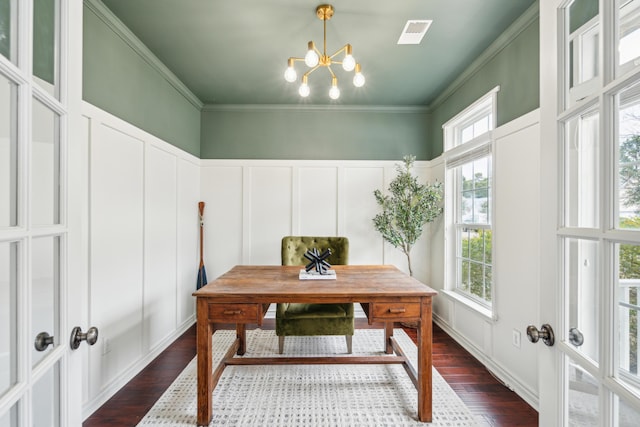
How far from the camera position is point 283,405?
2018 millimetres

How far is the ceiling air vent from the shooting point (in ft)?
7.34

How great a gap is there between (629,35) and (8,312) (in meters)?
1.52

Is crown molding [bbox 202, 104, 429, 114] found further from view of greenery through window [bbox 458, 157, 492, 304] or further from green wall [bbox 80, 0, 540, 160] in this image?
view of greenery through window [bbox 458, 157, 492, 304]

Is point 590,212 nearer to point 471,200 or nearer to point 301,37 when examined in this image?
point 301,37

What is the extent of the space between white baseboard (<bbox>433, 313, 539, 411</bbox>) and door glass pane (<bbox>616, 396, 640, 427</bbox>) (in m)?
1.75

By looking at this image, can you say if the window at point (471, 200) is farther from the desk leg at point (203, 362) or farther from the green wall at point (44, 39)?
the green wall at point (44, 39)

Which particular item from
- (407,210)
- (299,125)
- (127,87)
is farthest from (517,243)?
(127,87)

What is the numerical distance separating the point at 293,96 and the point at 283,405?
3.19 meters

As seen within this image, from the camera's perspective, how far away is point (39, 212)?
0.76 m

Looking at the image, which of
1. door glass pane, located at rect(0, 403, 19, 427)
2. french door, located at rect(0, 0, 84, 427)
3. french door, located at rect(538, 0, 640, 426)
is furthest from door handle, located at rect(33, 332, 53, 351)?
french door, located at rect(538, 0, 640, 426)

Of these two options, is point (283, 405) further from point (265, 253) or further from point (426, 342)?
point (265, 253)

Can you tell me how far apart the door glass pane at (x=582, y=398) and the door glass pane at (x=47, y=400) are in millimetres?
1349

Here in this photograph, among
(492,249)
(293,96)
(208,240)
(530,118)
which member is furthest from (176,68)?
(492,249)

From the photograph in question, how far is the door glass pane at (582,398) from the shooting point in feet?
2.40
